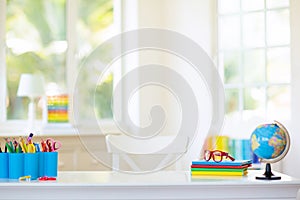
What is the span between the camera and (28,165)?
2.56m

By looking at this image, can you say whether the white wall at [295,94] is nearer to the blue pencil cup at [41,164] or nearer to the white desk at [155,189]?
the white desk at [155,189]

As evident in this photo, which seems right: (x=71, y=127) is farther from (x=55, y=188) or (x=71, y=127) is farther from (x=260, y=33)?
(x=55, y=188)

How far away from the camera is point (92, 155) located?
498cm

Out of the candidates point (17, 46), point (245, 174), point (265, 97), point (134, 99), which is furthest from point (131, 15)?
point (245, 174)

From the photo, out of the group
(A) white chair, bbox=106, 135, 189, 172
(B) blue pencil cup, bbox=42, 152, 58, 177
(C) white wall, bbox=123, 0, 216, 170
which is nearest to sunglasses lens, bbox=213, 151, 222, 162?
(B) blue pencil cup, bbox=42, 152, 58, 177

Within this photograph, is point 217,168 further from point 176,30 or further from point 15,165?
point 176,30

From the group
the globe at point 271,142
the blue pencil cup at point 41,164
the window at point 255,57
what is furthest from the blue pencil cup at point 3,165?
the window at point 255,57

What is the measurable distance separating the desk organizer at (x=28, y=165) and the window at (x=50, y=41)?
259 centimetres

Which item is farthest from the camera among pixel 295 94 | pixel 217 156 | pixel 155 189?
pixel 295 94

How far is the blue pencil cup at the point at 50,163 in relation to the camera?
259 centimetres

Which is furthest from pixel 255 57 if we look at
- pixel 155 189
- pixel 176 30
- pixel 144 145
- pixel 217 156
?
pixel 155 189

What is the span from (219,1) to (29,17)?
176 centimetres

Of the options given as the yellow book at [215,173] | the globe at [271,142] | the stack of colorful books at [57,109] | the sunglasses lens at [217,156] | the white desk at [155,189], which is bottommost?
the white desk at [155,189]

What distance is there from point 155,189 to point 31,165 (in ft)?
1.89
